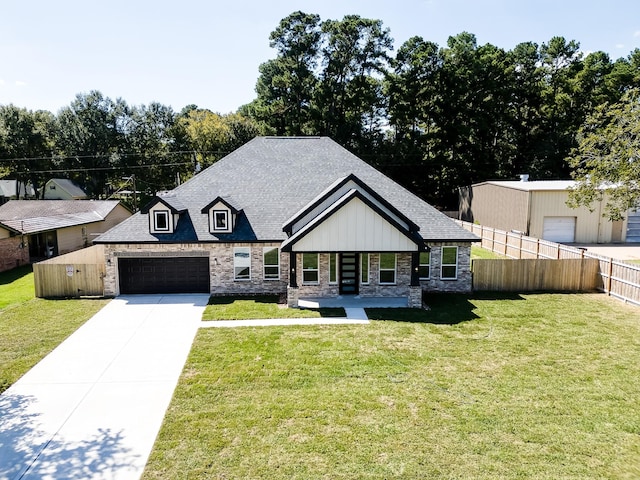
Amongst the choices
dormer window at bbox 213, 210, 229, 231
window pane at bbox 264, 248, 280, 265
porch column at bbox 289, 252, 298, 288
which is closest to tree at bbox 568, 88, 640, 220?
porch column at bbox 289, 252, 298, 288

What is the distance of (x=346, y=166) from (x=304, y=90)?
94.3 ft

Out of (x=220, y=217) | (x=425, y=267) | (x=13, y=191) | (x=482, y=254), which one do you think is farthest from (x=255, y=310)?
(x=13, y=191)

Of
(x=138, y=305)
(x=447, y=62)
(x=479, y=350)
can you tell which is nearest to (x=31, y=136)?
(x=138, y=305)

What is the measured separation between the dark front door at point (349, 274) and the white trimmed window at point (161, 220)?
8167 mm

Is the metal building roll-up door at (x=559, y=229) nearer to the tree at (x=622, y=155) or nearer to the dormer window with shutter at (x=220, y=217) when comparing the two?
the tree at (x=622, y=155)

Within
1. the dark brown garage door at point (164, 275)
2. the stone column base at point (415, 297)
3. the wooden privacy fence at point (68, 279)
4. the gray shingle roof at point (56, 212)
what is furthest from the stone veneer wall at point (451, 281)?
the gray shingle roof at point (56, 212)

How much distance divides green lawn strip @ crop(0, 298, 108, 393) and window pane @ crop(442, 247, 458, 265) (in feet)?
50.2

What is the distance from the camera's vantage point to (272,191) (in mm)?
22344

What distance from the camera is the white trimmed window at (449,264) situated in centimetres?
2038

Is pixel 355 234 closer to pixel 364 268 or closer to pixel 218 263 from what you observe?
pixel 364 268

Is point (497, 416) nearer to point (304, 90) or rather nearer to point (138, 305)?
point (138, 305)

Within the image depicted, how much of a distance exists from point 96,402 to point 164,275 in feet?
33.9

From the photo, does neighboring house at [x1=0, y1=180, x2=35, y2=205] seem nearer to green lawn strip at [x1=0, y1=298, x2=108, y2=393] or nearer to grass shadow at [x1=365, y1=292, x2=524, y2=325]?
green lawn strip at [x1=0, y1=298, x2=108, y2=393]

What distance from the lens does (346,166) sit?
77.5ft
